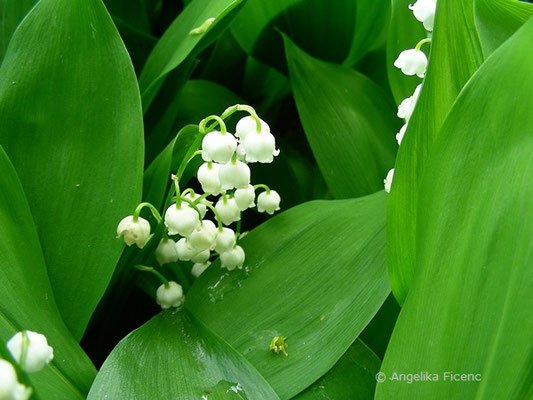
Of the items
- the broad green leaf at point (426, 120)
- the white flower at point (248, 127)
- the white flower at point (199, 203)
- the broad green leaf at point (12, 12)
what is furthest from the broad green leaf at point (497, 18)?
the broad green leaf at point (12, 12)

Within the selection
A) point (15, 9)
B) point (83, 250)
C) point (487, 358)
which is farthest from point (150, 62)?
point (487, 358)

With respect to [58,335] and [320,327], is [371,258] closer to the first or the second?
[320,327]

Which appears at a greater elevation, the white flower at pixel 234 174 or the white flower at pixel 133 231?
the white flower at pixel 234 174

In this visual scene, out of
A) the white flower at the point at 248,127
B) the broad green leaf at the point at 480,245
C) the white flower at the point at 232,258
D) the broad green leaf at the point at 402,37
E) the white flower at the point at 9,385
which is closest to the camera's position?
the white flower at the point at 9,385

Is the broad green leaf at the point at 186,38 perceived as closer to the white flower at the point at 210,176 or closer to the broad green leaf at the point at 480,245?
the white flower at the point at 210,176

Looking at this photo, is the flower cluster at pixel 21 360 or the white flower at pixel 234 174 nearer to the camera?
the flower cluster at pixel 21 360

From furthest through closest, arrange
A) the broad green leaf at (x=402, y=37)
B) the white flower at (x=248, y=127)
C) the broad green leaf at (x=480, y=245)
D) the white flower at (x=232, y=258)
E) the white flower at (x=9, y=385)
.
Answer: the broad green leaf at (x=402, y=37) < the white flower at (x=232, y=258) < the white flower at (x=248, y=127) < the broad green leaf at (x=480, y=245) < the white flower at (x=9, y=385)

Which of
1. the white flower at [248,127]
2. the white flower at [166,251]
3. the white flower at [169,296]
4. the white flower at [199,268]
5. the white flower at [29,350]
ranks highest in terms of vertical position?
the white flower at [248,127]

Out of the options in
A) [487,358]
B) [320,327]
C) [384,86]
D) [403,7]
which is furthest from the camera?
[384,86]
